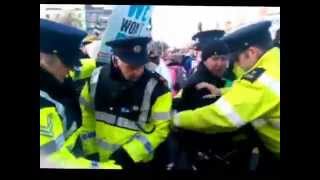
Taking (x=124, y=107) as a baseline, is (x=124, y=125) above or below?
below

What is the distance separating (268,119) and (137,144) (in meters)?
0.75

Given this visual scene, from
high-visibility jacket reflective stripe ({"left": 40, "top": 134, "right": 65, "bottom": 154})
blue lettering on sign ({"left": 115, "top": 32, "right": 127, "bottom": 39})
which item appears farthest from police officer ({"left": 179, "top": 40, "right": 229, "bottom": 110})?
high-visibility jacket reflective stripe ({"left": 40, "top": 134, "right": 65, "bottom": 154})

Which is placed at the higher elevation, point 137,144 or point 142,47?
point 142,47

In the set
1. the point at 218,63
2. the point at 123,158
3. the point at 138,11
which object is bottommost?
the point at 123,158

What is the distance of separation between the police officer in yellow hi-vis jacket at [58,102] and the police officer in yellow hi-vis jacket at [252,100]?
0.58 meters

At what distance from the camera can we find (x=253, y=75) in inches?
136

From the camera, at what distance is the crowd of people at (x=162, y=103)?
3.42 meters

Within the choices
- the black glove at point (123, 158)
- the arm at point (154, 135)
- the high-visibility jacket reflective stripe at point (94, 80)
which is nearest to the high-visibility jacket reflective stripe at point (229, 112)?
the arm at point (154, 135)

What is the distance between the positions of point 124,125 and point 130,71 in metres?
0.31

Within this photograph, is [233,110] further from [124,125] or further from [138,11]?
[138,11]

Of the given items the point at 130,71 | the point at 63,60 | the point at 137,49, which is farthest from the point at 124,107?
the point at 63,60
